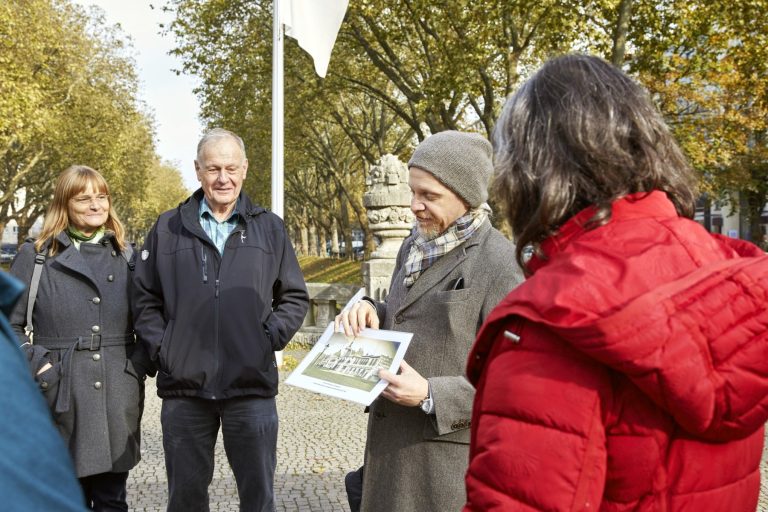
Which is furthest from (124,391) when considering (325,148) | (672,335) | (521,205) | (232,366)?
(325,148)

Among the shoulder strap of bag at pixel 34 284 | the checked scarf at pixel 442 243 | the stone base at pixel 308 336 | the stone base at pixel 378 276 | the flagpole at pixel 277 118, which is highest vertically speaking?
the flagpole at pixel 277 118

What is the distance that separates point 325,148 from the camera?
1323 inches

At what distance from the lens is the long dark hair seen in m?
1.35

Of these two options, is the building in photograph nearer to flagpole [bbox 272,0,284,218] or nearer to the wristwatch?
the wristwatch

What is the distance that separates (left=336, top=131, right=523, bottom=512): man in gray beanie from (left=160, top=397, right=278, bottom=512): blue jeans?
37.2 inches

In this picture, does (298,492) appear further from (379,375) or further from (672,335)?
(672,335)

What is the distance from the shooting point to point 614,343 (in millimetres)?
1168

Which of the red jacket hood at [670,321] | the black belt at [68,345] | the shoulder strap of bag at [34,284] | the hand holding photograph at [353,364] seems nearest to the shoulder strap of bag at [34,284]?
the shoulder strap of bag at [34,284]

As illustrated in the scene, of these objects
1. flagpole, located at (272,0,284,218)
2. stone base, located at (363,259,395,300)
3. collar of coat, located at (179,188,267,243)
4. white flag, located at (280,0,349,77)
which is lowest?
stone base, located at (363,259,395,300)

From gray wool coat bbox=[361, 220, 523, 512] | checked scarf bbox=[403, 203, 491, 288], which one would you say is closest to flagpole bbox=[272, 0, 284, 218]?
checked scarf bbox=[403, 203, 491, 288]

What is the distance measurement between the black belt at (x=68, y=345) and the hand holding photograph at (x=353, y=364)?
4.67ft

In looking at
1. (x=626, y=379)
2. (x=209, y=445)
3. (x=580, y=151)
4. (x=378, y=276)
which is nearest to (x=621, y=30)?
(x=378, y=276)

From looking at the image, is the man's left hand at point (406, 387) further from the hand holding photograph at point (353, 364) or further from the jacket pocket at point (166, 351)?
the jacket pocket at point (166, 351)

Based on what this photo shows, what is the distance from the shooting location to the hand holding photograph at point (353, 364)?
2.38 m
